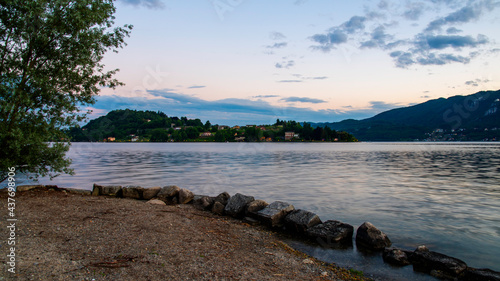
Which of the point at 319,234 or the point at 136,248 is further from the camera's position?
the point at 319,234

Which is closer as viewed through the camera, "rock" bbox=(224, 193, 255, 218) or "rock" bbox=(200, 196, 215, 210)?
"rock" bbox=(224, 193, 255, 218)

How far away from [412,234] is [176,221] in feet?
32.0

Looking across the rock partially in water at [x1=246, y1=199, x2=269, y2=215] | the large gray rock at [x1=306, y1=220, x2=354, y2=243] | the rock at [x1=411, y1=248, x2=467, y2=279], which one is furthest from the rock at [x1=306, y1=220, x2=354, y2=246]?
the rock partially in water at [x1=246, y1=199, x2=269, y2=215]

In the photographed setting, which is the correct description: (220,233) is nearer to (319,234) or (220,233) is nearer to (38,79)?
(319,234)

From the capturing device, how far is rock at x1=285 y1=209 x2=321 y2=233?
37.4ft

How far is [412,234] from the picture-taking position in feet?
41.3

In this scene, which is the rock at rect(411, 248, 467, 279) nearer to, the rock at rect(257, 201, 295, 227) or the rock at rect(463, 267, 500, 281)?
the rock at rect(463, 267, 500, 281)

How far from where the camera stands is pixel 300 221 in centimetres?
1154

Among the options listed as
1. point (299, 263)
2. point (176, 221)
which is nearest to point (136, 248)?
point (176, 221)

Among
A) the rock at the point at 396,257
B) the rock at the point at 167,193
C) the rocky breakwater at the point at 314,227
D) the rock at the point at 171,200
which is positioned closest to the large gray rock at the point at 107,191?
the rocky breakwater at the point at 314,227

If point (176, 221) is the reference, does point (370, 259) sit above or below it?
below

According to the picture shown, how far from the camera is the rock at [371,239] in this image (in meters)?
10.4

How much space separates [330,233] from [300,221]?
4.08ft

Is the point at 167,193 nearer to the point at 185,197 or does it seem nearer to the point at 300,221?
the point at 185,197
